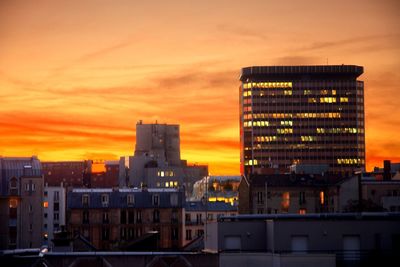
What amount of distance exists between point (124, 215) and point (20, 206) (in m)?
17.1

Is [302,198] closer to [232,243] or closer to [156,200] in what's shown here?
[156,200]

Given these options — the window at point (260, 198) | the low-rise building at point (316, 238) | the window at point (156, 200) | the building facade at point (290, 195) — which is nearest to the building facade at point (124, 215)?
the window at point (156, 200)

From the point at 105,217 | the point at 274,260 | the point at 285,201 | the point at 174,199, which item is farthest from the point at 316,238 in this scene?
the point at 285,201

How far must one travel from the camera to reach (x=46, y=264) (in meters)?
67.3

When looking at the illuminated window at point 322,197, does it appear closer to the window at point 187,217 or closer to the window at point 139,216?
the window at point 187,217

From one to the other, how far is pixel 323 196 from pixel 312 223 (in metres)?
93.2

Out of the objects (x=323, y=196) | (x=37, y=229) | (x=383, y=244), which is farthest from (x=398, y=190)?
(x=383, y=244)

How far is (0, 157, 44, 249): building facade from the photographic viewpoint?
141375 mm

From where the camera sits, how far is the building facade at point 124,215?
14050 centimetres

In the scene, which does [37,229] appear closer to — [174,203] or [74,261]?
[174,203]

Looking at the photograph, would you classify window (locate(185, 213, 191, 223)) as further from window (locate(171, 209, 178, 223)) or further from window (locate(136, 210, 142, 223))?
window (locate(136, 210, 142, 223))

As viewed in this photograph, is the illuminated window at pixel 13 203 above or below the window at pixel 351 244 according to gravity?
above

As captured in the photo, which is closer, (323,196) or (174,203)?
(174,203)

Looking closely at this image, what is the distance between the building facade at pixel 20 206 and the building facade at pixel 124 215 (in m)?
6.54
